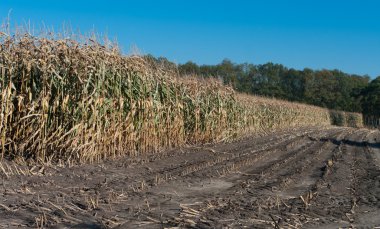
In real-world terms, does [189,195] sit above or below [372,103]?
below

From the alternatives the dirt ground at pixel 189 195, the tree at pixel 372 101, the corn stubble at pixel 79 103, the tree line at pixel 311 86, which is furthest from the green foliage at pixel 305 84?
the dirt ground at pixel 189 195

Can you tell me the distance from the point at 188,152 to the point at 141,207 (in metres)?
6.79

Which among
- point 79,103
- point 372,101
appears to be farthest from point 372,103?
point 79,103

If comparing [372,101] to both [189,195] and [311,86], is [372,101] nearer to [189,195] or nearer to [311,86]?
[311,86]

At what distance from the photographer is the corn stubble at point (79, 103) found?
8703mm

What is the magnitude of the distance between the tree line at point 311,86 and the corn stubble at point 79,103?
57.2m

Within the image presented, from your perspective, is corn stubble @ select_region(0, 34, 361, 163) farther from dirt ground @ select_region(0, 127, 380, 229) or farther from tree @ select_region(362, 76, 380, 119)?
tree @ select_region(362, 76, 380, 119)

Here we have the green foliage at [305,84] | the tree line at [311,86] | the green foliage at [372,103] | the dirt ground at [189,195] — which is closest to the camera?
the dirt ground at [189,195]

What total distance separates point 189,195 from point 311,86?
8522 cm

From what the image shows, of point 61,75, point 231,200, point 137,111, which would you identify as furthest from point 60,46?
point 231,200

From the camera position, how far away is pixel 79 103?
29.9 feet

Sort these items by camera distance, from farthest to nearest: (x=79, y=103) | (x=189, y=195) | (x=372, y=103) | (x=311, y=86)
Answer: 1. (x=311, y=86)
2. (x=372, y=103)
3. (x=79, y=103)
4. (x=189, y=195)

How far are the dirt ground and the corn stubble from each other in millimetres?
559

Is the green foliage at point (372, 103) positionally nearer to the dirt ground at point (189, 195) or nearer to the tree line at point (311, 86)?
the tree line at point (311, 86)
